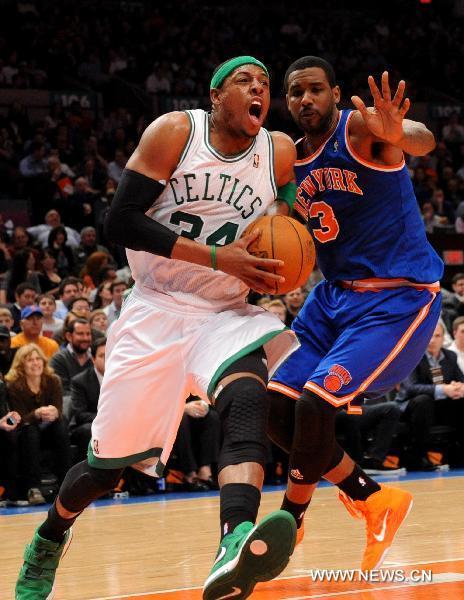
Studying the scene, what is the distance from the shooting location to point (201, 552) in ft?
20.2

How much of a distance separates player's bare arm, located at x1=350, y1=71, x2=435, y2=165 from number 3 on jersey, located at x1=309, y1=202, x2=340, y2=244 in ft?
1.08

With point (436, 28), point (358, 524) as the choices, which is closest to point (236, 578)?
point (358, 524)

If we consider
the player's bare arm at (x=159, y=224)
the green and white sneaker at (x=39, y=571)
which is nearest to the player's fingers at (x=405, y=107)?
the player's bare arm at (x=159, y=224)

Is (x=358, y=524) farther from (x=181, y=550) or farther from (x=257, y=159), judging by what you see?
(x=257, y=159)

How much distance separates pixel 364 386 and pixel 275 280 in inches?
41.2

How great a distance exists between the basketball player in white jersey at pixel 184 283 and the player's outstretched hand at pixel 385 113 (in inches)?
19.6

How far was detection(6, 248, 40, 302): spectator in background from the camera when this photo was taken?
1230 centimetres

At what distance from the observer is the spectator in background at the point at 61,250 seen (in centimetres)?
1360

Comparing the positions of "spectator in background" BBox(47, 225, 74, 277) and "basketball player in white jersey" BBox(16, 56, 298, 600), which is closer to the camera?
"basketball player in white jersey" BBox(16, 56, 298, 600)

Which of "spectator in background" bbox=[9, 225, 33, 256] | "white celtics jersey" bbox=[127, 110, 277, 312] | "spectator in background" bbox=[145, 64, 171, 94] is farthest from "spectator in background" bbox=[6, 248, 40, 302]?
"spectator in background" bbox=[145, 64, 171, 94]

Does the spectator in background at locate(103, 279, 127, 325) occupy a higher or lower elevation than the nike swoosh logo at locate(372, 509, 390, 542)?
lower

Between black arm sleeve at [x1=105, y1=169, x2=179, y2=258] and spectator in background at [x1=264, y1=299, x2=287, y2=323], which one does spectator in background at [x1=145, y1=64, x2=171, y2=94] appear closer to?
spectator in background at [x1=264, y1=299, x2=287, y2=323]

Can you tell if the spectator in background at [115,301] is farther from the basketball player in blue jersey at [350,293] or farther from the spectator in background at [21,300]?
the basketball player in blue jersey at [350,293]

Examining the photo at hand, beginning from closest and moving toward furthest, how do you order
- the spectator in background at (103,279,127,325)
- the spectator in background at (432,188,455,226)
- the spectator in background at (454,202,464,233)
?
the spectator in background at (103,279,127,325)
the spectator in background at (454,202,464,233)
the spectator in background at (432,188,455,226)
